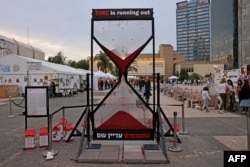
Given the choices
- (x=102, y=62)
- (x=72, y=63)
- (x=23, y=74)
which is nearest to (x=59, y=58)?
(x=72, y=63)

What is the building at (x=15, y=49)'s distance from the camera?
6786cm

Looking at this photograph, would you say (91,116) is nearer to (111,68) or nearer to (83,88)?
(83,88)

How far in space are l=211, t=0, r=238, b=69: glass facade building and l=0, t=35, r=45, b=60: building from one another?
57.1 metres

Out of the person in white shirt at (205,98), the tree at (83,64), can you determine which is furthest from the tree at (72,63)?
the person in white shirt at (205,98)

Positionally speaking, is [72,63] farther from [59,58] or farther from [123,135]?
[123,135]

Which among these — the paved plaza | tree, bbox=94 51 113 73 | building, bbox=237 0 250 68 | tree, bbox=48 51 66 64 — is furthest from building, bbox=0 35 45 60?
the paved plaza

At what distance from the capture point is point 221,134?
9.32 metres

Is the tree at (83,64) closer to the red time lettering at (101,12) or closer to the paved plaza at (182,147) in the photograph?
the paved plaza at (182,147)

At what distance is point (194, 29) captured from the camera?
173 metres

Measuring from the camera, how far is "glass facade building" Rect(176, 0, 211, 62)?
168 meters

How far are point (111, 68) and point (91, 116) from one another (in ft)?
204

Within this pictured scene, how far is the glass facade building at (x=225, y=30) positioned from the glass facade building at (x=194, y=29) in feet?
173

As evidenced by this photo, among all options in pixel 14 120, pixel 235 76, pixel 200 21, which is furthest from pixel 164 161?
pixel 200 21

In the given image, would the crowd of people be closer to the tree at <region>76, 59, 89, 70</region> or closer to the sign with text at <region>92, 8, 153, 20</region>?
the sign with text at <region>92, 8, 153, 20</region>
